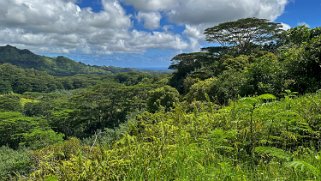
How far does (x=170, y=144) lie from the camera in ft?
13.3

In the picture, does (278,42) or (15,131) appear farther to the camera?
(15,131)

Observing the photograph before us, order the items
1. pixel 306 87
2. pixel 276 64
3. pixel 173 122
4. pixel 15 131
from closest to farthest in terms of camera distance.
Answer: pixel 173 122 → pixel 306 87 → pixel 276 64 → pixel 15 131

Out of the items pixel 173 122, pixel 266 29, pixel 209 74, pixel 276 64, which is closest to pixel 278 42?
pixel 266 29

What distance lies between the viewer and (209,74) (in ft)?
101

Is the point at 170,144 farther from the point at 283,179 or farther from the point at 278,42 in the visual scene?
the point at 278,42

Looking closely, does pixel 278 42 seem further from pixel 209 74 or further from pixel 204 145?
pixel 204 145

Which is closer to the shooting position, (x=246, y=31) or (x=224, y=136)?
(x=224, y=136)

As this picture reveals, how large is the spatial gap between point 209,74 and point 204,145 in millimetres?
27329

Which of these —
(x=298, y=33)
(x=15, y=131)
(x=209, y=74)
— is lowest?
(x=15, y=131)

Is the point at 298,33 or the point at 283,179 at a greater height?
the point at 298,33

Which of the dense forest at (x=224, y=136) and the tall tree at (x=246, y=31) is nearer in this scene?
the dense forest at (x=224, y=136)

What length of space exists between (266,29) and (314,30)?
1629 cm

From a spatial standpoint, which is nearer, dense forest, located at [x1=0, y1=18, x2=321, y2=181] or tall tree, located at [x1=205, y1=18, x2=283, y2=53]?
dense forest, located at [x1=0, y1=18, x2=321, y2=181]

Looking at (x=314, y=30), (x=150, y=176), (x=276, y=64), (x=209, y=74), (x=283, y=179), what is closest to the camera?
(x=283, y=179)
